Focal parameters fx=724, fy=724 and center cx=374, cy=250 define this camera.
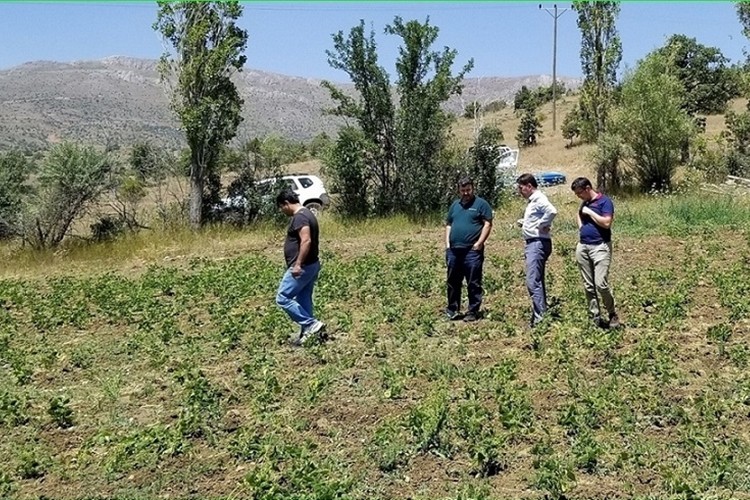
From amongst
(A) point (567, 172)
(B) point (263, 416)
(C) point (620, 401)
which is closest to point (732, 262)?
(C) point (620, 401)

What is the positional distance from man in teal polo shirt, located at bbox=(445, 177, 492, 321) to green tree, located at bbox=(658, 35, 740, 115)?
44.1 m

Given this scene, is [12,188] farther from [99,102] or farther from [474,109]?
[99,102]

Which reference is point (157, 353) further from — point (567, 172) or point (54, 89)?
point (54, 89)

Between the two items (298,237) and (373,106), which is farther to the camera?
(373,106)

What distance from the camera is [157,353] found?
25.7 feet

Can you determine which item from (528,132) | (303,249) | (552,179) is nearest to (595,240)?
(303,249)

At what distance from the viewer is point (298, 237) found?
7.73 metres

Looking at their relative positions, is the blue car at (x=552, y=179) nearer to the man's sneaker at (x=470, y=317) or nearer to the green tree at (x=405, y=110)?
the green tree at (x=405, y=110)

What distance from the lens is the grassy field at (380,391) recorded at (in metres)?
4.78

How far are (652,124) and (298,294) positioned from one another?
21.1 m

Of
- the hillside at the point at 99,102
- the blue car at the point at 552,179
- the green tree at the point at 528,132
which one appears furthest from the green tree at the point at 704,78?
the blue car at the point at 552,179

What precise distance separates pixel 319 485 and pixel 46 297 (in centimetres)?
870

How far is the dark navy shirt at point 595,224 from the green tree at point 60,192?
1394 cm

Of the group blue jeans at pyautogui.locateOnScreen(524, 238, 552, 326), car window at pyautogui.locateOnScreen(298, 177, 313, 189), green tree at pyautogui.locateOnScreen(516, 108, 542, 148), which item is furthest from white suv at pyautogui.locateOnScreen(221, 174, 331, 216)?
green tree at pyautogui.locateOnScreen(516, 108, 542, 148)
